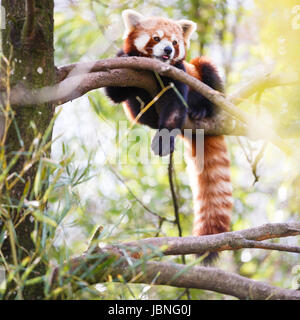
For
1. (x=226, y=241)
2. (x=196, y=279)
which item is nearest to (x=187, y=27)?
(x=226, y=241)

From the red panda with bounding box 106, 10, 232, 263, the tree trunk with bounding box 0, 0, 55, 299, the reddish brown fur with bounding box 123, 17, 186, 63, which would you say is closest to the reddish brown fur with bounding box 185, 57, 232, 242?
the red panda with bounding box 106, 10, 232, 263

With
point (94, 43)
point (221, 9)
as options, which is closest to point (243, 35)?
point (221, 9)

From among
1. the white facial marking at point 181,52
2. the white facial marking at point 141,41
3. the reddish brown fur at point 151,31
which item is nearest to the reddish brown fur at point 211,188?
the white facial marking at point 181,52

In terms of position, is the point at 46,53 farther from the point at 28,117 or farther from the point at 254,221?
the point at 254,221

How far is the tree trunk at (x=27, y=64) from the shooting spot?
160cm

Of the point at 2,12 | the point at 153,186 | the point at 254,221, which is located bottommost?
the point at 254,221

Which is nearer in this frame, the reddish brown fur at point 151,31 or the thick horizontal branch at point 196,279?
the thick horizontal branch at point 196,279

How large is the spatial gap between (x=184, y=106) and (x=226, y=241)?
4.47 ft

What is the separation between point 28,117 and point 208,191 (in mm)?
1703

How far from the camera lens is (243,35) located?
5957 mm

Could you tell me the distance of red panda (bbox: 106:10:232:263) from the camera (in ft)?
9.39

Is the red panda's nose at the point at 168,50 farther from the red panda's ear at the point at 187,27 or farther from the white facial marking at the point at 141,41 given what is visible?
the red panda's ear at the point at 187,27

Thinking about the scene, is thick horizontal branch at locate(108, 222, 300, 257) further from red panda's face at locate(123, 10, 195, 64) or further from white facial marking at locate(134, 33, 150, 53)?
white facial marking at locate(134, 33, 150, 53)

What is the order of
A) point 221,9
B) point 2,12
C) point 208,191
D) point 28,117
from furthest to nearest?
1. point 221,9
2. point 208,191
3. point 2,12
4. point 28,117
